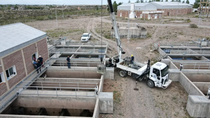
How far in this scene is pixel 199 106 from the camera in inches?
427

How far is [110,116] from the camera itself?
11.4 metres

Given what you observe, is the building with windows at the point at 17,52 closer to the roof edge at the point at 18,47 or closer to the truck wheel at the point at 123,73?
the roof edge at the point at 18,47

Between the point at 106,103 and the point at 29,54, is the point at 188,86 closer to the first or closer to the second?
the point at 106,103

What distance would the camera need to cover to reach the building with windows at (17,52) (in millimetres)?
11312

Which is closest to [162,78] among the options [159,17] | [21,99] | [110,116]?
[110,116]

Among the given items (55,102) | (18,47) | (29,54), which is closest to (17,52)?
(18,47)

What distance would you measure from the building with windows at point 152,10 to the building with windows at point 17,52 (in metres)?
45.2

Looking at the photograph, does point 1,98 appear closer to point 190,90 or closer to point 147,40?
point 190,90

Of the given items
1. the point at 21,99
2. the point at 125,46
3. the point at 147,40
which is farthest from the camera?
the point at 147,40

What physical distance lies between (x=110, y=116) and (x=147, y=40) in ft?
79.6

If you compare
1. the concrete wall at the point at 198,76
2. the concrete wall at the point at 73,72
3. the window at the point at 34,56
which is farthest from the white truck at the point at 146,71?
the window at the point at 34,56

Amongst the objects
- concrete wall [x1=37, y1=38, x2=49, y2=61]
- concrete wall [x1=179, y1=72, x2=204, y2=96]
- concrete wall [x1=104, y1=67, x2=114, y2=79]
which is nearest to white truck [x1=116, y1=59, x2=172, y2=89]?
concrete wall [x1=104, y1=67, x2=114, y2=79]

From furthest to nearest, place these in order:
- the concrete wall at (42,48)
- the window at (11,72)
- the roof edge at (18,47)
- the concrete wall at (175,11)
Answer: the concrete wall at (175,11)
the concrete wall at (42,48)
the window at (11,72)
the roof edge at (18,47)

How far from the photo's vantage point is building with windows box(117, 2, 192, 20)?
2466 inches
